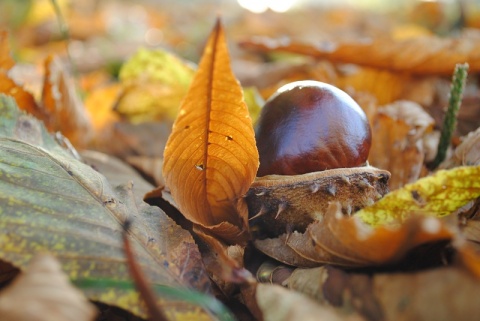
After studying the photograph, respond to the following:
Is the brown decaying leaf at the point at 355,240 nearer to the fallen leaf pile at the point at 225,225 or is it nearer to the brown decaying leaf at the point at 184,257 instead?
the fallen leaf pile at the point at 225,225

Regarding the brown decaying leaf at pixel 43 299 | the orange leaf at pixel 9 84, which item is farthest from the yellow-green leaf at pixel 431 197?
the orange leaf at pixel 9 84

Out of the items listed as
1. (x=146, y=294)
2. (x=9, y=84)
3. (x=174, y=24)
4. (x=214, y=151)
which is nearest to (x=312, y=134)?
(x=214, y=151)

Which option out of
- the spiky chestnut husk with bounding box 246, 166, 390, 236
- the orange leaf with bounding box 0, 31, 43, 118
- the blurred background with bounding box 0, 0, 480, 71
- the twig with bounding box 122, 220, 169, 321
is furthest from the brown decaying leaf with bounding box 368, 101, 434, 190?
the blurred background with bounding box 0, 0, 480, 71

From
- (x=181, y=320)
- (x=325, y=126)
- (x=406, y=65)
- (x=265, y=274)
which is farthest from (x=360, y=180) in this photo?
(x=406, y=65)

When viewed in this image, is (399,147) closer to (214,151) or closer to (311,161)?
(311,161)

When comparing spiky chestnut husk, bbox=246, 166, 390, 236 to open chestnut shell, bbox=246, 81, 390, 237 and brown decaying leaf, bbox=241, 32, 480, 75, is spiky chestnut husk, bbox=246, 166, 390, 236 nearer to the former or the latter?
open chestnut shell, bbox=246, 81, 390, 237

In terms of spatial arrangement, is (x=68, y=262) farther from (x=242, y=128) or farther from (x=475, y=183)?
(x=475, y=183)
